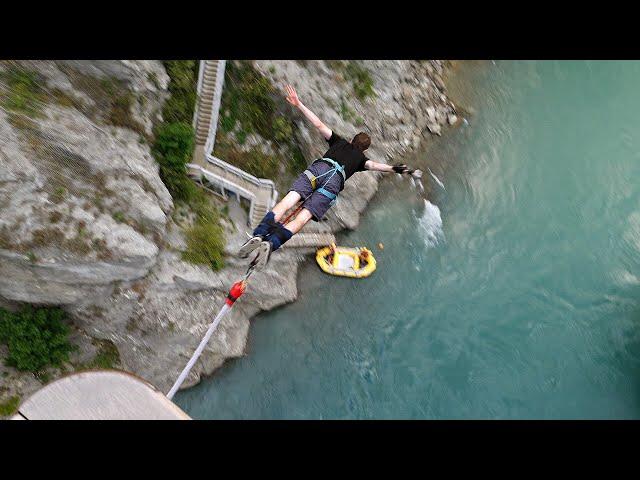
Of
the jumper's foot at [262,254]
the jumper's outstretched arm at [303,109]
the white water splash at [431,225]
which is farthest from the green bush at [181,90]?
the white water splash at [431,225]

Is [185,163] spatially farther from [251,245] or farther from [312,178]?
[251,245]

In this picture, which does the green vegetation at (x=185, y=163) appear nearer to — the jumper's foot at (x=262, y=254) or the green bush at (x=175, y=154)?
the green bush at (x=175, y=154)

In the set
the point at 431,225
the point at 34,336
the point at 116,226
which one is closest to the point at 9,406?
the point at 34,336

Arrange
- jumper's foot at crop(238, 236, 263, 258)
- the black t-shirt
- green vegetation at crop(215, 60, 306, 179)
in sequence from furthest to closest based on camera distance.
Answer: green vegetation at crop(215, 60, 306, 179)
the black t-shirt
jumper's foot at crop(238, 236, 263, 258)

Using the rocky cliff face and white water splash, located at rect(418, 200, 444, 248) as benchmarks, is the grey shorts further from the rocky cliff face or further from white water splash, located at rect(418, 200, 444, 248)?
white water splash, located at rect(418, 200, 444, 248)

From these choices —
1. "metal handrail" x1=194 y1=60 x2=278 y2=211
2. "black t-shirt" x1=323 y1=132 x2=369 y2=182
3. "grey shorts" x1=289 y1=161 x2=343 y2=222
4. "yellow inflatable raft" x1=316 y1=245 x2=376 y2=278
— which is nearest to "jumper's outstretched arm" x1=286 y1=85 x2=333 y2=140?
"black t-shirt" x1=323 y1=132 x2=369 y2=182
